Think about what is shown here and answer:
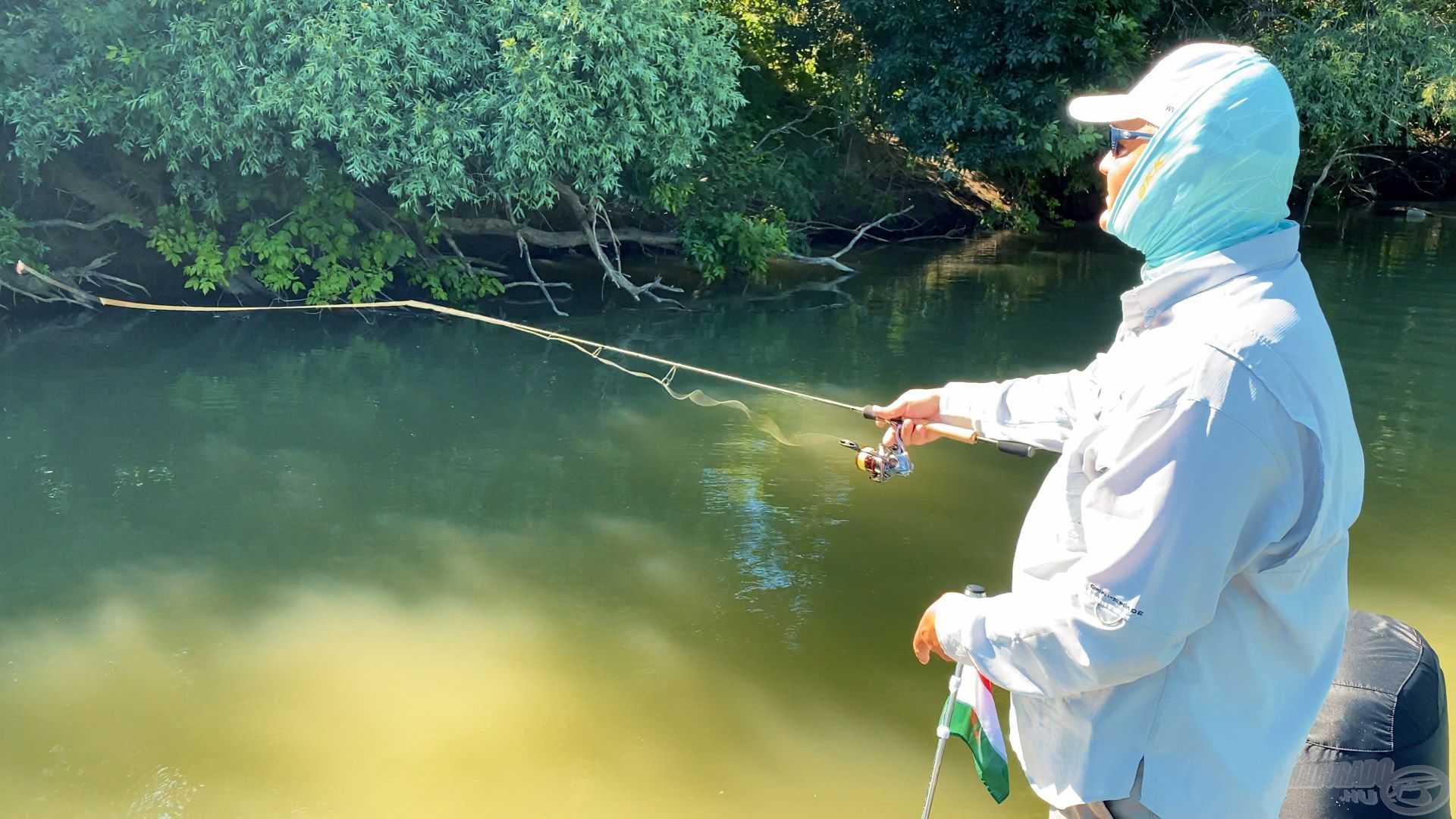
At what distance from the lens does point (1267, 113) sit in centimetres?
144

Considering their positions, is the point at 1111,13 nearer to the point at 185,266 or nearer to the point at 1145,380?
the point at 185,266

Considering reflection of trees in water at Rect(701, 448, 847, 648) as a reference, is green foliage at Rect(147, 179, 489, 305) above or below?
above

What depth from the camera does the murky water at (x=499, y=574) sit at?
12.0 feet

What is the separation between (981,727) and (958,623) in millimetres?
450

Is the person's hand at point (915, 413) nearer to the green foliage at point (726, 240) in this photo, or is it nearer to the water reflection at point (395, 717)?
the water reflection at point (395, 717)

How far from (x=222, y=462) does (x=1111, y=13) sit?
10.6 meters

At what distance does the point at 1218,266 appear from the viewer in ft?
4.76

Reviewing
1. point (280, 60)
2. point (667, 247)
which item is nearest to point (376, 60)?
point (280, 60)

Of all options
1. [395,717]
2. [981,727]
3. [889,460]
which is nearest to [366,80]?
[395,717]

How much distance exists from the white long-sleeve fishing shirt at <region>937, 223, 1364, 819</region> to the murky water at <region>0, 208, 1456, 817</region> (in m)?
2.02

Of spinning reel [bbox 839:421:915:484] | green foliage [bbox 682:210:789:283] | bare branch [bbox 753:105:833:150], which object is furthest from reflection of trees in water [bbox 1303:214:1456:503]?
bare branch [bbox 753:105:833:150]

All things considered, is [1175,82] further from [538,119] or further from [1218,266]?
[538,119]

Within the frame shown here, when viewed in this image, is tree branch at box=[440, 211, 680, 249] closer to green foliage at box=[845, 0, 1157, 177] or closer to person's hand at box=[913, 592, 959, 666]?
green foliage at box=[845, 0, 1157, 177]

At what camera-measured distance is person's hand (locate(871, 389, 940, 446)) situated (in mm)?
2441
